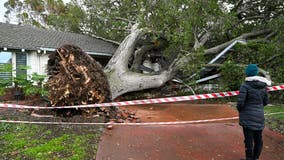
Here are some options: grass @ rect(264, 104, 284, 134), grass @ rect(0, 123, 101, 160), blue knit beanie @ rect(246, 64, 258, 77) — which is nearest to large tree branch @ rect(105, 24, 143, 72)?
grass @ rect(0, 123, 101, 160)

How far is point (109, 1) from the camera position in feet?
50.8

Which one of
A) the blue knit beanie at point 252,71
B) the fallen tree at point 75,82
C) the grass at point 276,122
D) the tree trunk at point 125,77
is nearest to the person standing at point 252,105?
the blue knit beanie at point 252,71

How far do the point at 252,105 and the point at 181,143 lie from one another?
65.5 inches

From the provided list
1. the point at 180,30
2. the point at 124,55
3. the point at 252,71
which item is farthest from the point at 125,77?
the point at 252,71

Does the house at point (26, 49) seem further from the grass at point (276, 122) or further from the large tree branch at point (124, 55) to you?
the grass at point (276, 122)

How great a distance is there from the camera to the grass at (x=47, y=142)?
3.73 metres

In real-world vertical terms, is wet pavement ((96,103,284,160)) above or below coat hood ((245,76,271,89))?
below

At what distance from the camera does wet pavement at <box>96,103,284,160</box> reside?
3.95 metres

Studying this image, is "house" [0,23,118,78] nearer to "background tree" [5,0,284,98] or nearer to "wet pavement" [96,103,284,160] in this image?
"background tree" [5,0,284,98]

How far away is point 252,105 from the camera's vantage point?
3488 mm

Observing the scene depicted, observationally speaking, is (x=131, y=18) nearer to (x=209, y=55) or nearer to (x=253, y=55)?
(x=209, y=55)

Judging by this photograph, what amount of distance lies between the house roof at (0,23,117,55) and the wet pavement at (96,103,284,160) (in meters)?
8.82

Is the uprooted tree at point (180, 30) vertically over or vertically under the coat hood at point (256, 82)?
over

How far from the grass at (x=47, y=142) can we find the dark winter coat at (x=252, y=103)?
8.38 feet
